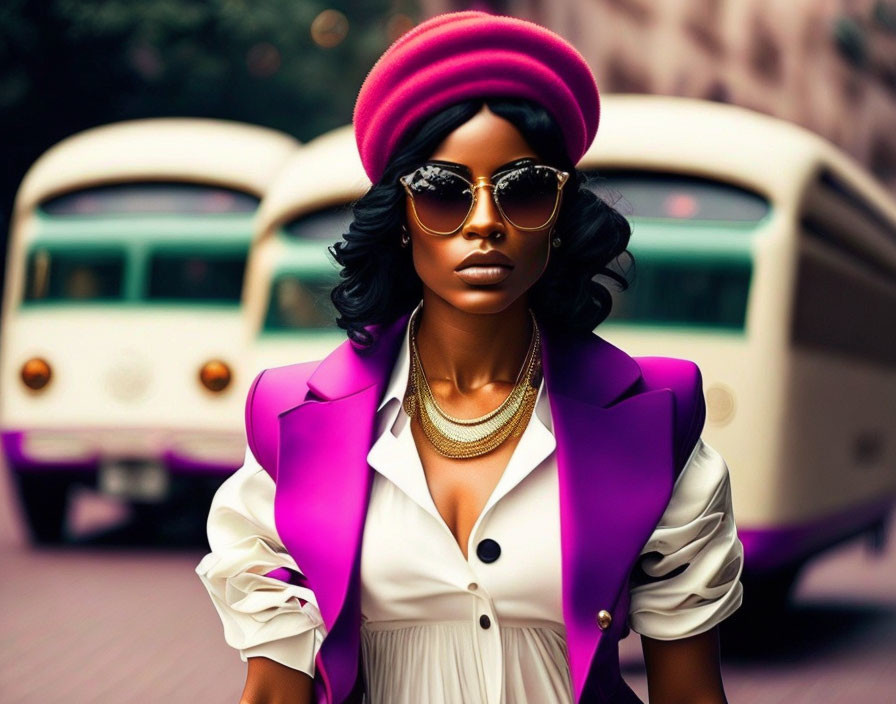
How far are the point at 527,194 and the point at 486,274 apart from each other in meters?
0.12

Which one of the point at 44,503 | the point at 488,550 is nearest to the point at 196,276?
the point at 44,503

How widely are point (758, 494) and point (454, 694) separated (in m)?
5.02

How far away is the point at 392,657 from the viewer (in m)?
2.46

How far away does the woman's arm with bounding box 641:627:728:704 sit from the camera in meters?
2.40

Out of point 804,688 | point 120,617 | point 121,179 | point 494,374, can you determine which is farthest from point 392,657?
point 121,179

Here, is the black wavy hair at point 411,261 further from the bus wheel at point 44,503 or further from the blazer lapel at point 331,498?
the bus wheel at point 44,503

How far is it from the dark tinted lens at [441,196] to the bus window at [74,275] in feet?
30.0

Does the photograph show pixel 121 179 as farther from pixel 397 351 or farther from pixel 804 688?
pixel 397 351

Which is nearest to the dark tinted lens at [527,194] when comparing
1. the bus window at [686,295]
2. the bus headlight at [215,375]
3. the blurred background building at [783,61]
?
the bus window at [686,295]

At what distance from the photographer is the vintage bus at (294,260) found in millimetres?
9359

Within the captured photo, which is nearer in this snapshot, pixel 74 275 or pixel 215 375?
pixel 215 375

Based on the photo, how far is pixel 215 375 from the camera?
10.8 meters

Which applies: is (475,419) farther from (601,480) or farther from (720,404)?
(720,404)

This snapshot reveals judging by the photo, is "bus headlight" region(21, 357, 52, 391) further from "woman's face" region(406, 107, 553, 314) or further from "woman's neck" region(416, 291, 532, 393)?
"woman's face" region(406, 107, 553, 314)
